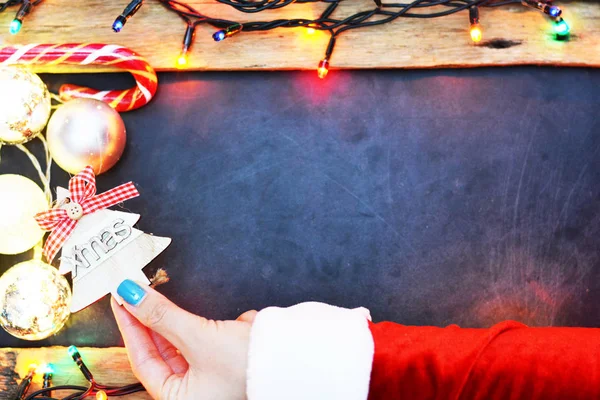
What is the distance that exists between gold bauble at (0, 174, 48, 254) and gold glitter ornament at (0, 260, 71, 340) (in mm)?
74

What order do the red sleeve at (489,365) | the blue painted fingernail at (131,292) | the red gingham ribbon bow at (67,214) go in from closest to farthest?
the red sleeve at (489,365)
the blue painted fingernail at (131,292)
the red gingham ribbon bow at (67,214)

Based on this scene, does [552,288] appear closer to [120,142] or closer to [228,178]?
[228,178]

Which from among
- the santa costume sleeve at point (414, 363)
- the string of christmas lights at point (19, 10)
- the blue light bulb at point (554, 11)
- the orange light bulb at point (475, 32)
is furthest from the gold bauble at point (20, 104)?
the blue light bulb at point (554, 11)

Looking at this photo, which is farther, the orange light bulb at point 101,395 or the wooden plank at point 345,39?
the wooden plank at point 345,39

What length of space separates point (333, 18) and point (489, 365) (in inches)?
34.9

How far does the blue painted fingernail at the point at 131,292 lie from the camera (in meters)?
1.13

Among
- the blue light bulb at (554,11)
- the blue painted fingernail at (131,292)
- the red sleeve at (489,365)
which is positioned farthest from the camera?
the blue light bulb at (554,11)

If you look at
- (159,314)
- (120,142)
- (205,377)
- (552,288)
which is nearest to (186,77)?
(120,142)

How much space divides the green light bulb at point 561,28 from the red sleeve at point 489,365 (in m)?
0.73

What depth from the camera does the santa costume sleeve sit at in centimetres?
102

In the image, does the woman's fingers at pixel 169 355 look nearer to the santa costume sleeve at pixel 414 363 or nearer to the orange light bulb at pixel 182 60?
the santa costume sleeve at pixel 414 363

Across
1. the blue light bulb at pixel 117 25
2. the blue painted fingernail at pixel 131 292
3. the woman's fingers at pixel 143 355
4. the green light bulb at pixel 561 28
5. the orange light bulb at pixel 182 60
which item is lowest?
the woman's fingers at pixel 143 355

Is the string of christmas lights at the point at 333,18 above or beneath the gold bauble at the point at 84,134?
above

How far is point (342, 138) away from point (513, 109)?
16.9 inches
